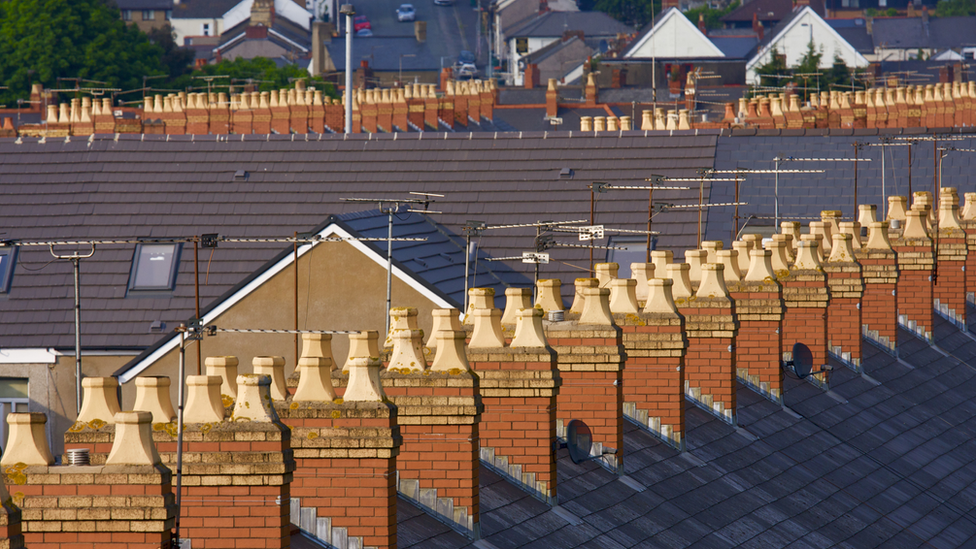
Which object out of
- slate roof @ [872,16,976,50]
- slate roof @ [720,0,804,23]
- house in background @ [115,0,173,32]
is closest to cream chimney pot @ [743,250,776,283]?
slate roof @ [872,16,976,50]

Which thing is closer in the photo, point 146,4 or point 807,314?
point 807,314

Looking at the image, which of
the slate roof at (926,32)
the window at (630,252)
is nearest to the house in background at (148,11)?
the slate roof at (926,32)

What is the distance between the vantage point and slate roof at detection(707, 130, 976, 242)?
3516cm

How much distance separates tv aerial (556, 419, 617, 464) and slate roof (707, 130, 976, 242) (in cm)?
1981

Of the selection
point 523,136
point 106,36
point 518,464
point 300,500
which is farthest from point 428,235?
point 106,36

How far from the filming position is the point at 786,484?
16578 millimetres

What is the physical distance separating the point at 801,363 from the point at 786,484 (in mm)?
4737

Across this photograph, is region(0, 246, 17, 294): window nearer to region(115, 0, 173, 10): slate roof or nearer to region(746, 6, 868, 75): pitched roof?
region(746, 6, 868, 75): pitched roof

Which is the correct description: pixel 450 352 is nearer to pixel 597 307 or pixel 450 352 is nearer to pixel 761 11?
pixel 597 307

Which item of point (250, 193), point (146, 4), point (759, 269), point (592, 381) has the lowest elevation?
point (592, 381)

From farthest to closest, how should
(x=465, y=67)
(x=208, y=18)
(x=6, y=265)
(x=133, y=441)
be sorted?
(x=208, y=18)
(x=465, y=67)
(x=6, y=265)
(x=133, y=441)

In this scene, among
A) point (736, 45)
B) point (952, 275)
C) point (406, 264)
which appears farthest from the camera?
point (736, 45)

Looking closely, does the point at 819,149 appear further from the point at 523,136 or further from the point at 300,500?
the point at 300,500

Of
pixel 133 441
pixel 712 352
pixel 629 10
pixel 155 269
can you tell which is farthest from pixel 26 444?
pixel 629 10
